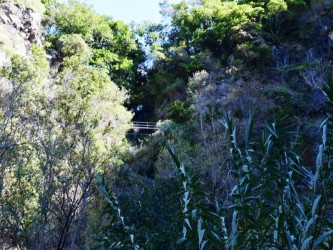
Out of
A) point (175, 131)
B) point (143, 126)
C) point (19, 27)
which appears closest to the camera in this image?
point (175, 131)

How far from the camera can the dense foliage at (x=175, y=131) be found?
2328 millimetres

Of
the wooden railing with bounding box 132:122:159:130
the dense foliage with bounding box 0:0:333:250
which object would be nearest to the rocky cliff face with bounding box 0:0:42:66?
the dense foliage with bounding box 0:0:333:250

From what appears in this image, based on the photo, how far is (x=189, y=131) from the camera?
1489cm

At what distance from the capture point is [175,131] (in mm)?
14773

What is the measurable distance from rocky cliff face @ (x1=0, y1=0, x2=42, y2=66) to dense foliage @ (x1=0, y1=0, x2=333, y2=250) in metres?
0.42

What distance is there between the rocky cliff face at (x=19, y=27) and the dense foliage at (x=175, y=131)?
424 millimetres

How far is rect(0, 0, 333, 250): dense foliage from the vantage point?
91.7 inches

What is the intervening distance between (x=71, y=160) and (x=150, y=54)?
48.9 ft

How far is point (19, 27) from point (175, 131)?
918cm

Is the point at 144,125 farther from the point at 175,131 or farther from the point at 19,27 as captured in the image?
the point at 19,27

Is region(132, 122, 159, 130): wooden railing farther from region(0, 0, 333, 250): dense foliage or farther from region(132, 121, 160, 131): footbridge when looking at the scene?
region(0, 0, 333, 250): dense foliage

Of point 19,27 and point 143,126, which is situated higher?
point 19,27

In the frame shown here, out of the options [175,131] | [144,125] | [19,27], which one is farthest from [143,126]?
[19,27]

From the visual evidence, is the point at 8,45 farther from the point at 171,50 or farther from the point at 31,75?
the point at 171,50
